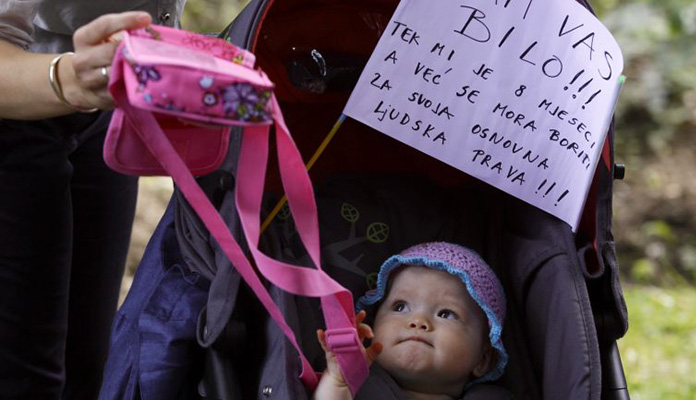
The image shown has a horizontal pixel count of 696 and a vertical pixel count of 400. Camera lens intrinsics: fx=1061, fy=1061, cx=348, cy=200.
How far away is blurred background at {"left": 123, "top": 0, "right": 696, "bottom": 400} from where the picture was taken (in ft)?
12.7

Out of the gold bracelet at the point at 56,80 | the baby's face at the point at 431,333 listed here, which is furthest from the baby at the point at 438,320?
the gold bracelet at the point at 56,80

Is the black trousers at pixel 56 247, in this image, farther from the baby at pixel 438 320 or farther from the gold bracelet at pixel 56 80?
the baby at pixel 438 320

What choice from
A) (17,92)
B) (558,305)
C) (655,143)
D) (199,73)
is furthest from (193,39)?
(655,143)

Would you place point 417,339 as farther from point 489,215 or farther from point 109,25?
point 109,25

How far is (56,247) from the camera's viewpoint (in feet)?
7.56

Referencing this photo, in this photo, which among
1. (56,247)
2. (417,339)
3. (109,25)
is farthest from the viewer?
(56,247)

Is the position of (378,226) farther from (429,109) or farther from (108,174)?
(108,174)

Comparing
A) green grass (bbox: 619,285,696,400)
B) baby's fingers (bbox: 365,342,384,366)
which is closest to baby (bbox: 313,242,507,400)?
baby's fingers (bbox: 365,342,384,366)

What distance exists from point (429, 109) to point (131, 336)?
734mm

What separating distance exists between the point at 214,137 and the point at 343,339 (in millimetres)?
404

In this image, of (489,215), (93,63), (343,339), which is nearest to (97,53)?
(93,63)

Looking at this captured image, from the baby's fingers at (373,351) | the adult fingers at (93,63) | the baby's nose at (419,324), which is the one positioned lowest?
the baby's nose at (419,324)

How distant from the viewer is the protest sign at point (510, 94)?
2.10 meters

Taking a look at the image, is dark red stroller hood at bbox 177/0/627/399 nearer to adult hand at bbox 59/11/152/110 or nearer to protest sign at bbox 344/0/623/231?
protest sign at bbox 344/0/623/231
